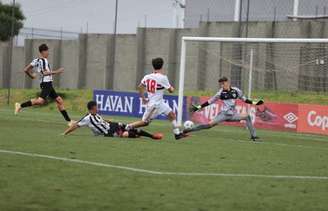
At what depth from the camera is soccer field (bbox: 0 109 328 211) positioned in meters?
8.48

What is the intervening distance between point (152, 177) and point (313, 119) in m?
17.3

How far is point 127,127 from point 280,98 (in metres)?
15.4

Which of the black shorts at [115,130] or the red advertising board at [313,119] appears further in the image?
the red advertising board at [313,119]

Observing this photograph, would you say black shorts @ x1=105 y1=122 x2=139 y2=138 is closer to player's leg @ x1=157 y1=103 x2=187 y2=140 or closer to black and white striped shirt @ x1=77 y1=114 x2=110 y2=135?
black and white striped shirt @ x1=77 y1=114 x2=110 y2=135

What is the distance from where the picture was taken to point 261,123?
28.7m

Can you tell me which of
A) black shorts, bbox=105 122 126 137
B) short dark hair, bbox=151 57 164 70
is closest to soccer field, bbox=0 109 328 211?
black shorts, bbox=105 122 126 137

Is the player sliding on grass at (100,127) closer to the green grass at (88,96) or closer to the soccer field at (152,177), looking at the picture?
the soccer field at (152,177)

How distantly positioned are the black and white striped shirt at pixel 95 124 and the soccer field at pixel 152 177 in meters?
1.45

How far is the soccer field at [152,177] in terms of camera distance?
27.8ft

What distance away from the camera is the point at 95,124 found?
57.9 ft

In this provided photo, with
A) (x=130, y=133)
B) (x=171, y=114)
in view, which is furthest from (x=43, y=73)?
(x=171, y=114)

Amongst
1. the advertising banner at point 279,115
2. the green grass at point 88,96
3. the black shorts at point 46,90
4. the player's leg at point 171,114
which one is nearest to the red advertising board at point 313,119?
the advertising banner at point 279,115

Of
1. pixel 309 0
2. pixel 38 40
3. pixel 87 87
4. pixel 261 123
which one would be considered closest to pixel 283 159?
pixel 261 123

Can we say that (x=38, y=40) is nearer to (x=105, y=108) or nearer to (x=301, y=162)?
(x=105, y=108)
